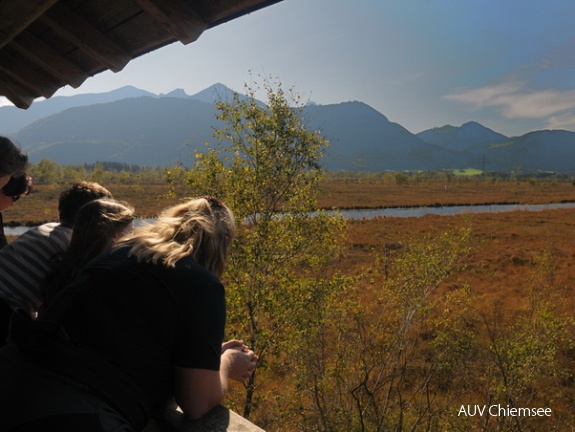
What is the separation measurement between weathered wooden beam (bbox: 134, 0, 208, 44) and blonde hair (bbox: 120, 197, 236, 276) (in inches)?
33.2

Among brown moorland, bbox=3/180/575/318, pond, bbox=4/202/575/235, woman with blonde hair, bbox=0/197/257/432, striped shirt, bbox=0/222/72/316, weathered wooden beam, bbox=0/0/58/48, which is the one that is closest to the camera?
woman with blonde hair, bbox=0/197/257/432

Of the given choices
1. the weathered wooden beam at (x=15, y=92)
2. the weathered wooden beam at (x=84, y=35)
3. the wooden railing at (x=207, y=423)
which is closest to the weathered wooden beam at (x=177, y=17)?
the weathered wooden beam at (x=84, y=35)

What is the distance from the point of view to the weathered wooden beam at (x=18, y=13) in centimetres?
178

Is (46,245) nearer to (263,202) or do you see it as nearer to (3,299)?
(3,299)

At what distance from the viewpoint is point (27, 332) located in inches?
48.9

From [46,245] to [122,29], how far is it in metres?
1.38

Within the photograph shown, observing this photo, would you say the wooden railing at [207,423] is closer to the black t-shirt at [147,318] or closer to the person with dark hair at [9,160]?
the black t-shirt at [147,318]

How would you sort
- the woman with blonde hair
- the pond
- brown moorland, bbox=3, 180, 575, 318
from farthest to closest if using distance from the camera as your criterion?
the pond < brown moorland, bbox=3, 180, 575, 318 < the woman with blonde hair

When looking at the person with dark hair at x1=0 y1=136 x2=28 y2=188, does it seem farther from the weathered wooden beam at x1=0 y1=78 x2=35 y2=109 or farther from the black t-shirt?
the black t-shirt

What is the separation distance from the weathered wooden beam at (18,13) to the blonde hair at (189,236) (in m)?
1.11

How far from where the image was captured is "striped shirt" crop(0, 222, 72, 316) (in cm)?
224

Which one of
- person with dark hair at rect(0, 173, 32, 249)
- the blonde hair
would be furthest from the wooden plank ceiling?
the blonde hair

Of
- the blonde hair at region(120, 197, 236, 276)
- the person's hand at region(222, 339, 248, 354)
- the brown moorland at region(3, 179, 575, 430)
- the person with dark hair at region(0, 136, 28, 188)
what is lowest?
the brown moorland at region(3, 179, 575, 430)

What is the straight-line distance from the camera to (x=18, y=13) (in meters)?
1.85
